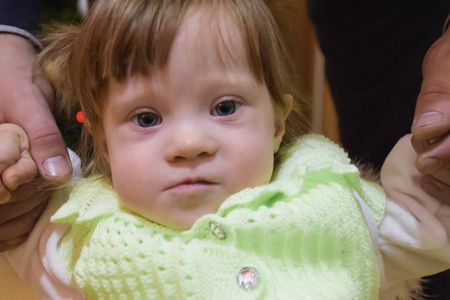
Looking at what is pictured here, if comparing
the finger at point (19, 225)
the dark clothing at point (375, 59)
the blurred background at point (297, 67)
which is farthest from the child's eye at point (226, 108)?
the dark clothing at point (375, 59)

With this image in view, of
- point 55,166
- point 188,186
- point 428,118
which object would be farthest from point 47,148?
point 428,118

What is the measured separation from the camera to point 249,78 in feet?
2.18

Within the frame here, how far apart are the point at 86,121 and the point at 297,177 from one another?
31cm

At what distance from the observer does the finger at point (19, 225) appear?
2.46 feet

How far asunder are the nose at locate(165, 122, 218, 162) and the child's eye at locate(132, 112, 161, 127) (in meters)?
0.04

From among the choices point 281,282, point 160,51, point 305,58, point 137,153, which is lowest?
point 305,58

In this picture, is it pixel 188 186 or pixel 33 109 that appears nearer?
pixel 188 186

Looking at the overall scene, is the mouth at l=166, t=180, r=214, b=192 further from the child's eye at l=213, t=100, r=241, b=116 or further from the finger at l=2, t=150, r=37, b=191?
the finger at l=2, t=150, r=37, b=191

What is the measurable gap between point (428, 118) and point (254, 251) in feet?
0.93

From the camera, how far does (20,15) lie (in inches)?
33.1

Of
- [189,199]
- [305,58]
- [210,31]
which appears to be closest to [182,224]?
[189,199]

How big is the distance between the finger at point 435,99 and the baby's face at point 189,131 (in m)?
0.21

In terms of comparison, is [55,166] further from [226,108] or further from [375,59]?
[375,59]

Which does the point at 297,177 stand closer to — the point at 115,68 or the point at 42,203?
the point at 115,68
